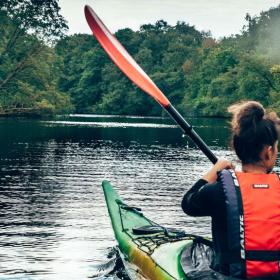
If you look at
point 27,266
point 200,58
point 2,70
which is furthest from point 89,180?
point 200,58

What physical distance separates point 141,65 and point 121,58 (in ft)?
290

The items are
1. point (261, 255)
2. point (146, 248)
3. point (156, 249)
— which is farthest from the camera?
point (146, 248)

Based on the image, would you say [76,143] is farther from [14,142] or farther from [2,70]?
[2,70]

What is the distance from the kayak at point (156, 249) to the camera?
18.6 ft

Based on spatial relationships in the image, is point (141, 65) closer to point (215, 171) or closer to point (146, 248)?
point (146, 248)

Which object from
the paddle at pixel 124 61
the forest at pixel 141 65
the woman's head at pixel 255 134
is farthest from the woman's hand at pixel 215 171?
the forest at pixel 141 65

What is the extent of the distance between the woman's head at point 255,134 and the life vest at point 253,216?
0.14 metres

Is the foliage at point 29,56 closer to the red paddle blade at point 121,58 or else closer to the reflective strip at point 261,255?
the red paddle blade at point 121,58

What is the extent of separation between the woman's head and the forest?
51081 millimetres

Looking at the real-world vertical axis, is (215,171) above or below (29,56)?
below

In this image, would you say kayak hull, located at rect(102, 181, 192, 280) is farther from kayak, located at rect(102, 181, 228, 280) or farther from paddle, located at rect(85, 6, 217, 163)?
paddle, located at rect(85, 6, 217, 163)

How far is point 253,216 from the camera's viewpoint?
4246mm

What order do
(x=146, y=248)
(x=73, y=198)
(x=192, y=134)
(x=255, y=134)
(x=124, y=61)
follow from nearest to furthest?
(x=255, y=134)
(x=192, y=134)
(x=146, y=248)
(x=124, y=61)
(x=73, y=198)

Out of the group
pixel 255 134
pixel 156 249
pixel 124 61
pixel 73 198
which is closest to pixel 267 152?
pixel 255 134
